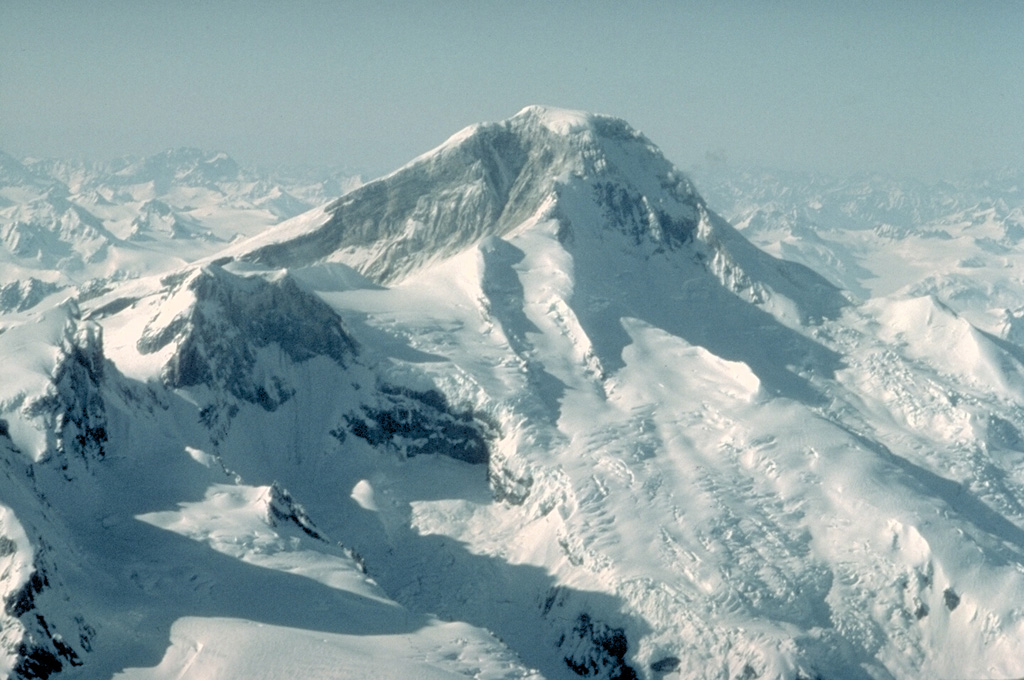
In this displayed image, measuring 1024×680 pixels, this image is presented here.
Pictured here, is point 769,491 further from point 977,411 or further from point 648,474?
point 977,411

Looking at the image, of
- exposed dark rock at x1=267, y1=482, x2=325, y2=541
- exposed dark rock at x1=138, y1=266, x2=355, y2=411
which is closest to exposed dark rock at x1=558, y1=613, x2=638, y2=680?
exposed dark rock at x1=267, y1=482, x2=325, y2=541

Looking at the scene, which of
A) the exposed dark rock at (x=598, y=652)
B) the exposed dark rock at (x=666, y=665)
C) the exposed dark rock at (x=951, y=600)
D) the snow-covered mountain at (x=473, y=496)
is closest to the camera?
the snow-covered mountain at (x=473, y=496)

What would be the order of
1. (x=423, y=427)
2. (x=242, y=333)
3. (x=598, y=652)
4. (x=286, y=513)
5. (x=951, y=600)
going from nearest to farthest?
(x=286, y=513)
(x=598, y=652)
(x=951, y=600)
(x=242, y=333)
(x=423, y=427)

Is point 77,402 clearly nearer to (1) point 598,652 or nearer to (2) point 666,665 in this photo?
(1) point 598,652

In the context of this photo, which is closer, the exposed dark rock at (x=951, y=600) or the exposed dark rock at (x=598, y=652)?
the exposed dark rock at (x=598, y=652)

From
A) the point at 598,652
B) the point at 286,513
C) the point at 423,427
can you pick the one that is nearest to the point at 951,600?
the point at 598,652

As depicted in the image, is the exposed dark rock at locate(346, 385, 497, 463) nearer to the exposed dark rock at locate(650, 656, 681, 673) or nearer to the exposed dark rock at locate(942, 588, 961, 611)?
the exposed dark rock at locate(650, 656, 681, 673)

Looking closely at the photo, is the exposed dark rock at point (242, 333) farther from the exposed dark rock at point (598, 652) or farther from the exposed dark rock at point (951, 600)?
the exposed dark rock at point (951, 600)

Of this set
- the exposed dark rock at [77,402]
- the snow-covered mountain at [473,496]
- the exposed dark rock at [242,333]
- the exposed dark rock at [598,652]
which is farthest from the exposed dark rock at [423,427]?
the exposed dark rock at [77,402]
